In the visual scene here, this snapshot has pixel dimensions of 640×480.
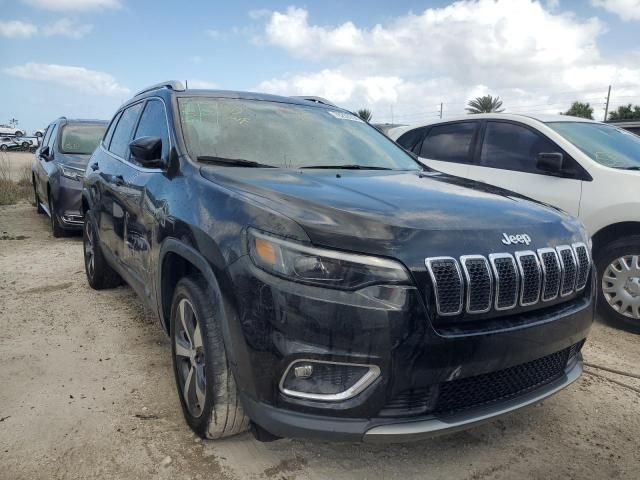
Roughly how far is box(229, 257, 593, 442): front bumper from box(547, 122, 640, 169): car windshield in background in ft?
11.0

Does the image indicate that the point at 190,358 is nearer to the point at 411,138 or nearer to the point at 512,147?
the point at 512,147

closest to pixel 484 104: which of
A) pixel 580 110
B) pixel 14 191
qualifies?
pixel 580 110

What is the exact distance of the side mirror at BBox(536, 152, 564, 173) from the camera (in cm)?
457

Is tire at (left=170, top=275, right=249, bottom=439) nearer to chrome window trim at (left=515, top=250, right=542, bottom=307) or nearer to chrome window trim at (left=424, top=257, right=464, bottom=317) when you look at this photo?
chrome window trim at (left=424, top=257, right=464, bottom=317)


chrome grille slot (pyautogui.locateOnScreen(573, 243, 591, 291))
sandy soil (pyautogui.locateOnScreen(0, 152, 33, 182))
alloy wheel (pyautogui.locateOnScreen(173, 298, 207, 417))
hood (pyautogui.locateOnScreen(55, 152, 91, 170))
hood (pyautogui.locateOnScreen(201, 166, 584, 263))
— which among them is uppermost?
hood (pyautogui.locateOnScreen(201, 166, 584, 263))

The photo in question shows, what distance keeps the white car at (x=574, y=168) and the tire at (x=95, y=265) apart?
3.55 meters

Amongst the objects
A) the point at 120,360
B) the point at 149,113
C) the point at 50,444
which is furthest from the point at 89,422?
the point at 149,113

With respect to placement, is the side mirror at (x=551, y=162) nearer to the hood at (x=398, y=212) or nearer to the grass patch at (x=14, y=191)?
the hood at (x=398, y=212)

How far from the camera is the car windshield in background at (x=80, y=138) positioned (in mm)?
7867

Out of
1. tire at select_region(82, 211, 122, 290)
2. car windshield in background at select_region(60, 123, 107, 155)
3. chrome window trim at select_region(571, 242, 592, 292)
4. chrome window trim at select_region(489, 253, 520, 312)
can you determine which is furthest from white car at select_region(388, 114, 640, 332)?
car windshield in background at select_region(60, 123, 107, 155)

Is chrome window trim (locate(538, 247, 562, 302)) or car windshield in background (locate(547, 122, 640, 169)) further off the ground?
car windshield in background (locate(547, 122, 640, 169))

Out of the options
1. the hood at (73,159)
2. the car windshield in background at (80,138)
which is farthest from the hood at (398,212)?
the car windshield in background at (80,138)

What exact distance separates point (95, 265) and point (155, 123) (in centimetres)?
195

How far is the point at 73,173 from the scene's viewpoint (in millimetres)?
7211
